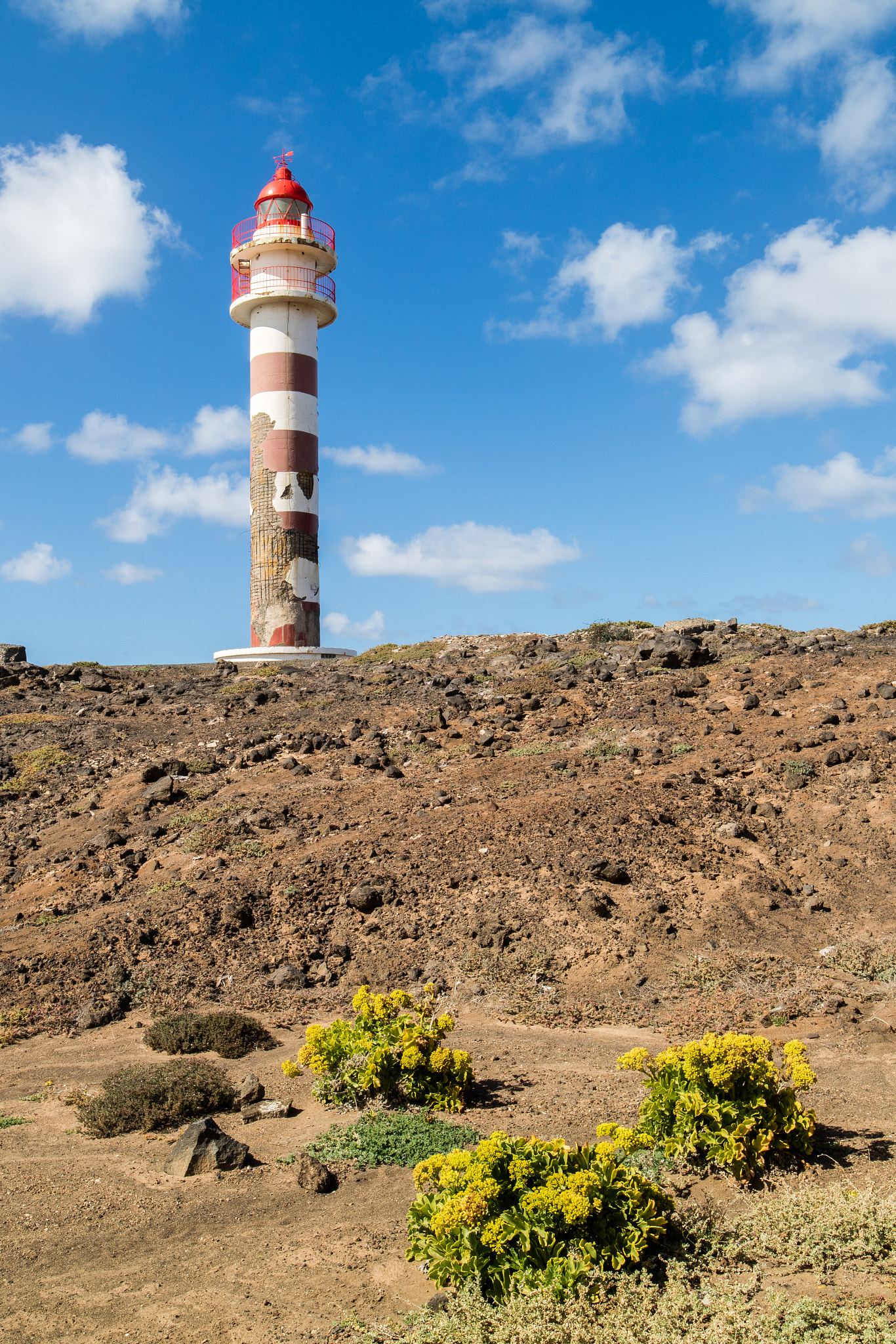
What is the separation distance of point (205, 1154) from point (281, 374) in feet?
76.8

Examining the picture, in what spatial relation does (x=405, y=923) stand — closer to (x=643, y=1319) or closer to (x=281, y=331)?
(x=643, y=1319)

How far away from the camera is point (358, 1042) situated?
6.73 m

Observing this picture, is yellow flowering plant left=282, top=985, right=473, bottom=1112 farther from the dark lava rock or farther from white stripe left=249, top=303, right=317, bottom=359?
white stripe left=249, top=303, right=317, bottom=359

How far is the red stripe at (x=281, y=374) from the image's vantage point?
26094 millimetres

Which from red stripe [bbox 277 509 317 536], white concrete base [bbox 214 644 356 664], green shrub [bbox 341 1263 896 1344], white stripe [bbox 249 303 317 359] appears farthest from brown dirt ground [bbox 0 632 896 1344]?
white stripe [bbox 249 303 317 359]

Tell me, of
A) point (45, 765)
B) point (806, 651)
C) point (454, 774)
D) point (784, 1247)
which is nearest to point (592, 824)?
point (454, 774)

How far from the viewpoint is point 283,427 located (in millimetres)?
25859

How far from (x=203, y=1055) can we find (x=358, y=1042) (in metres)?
2.28

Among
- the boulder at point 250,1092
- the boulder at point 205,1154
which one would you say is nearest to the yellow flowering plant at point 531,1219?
the boulder at point 205,1154

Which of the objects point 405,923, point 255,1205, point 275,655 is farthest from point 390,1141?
point 275,655

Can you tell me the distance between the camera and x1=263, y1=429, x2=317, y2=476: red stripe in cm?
2580

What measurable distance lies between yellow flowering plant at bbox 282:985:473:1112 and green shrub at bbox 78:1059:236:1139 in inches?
31.5

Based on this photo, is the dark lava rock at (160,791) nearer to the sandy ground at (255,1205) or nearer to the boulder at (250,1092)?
the sandy ground at (255,1205)

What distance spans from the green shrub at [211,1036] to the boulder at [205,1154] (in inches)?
87.5
